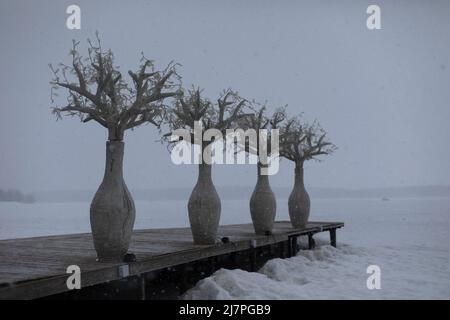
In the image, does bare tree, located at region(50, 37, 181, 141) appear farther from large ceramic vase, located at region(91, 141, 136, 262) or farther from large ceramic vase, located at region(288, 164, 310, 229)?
large ceramic vase, located at region(288, 164, 310, 229)

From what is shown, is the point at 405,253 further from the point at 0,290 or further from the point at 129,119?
the point at 0,290

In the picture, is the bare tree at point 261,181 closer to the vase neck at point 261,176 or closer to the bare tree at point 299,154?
the vase neck at point 261,176

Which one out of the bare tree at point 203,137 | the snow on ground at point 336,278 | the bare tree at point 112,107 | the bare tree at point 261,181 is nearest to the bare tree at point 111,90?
the bare tree at point 112,107

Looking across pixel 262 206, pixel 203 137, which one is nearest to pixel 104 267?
pixel 203 137

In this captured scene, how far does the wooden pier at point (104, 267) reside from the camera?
5.21m

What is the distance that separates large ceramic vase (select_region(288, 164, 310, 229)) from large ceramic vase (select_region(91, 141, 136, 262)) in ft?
25.5

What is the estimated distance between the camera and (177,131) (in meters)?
8.83

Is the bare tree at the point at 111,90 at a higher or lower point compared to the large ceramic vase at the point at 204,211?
higher

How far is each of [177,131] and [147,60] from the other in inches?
85.3

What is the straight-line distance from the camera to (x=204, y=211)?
28.5 ft

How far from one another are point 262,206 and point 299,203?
8.91ft

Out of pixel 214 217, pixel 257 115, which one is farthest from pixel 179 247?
pixel 257 115

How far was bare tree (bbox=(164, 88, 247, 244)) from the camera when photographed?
8.74m

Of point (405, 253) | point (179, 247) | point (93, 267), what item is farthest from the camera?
point (405, 253)
